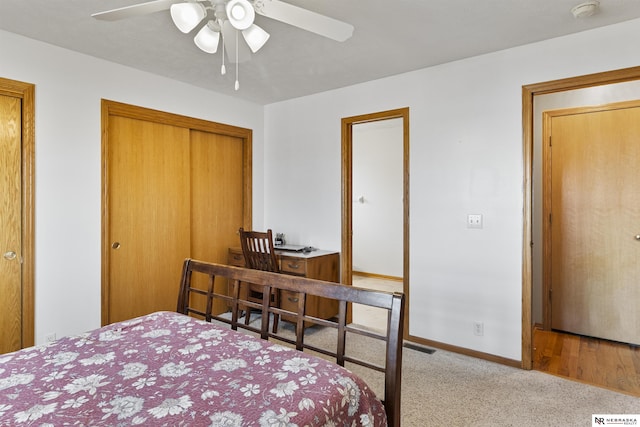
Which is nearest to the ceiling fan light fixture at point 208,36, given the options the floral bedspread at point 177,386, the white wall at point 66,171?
the floral bedspread at point 177,386

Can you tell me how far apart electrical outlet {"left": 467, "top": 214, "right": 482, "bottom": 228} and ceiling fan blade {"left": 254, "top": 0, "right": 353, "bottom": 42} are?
1870mm

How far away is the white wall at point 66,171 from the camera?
2.62m

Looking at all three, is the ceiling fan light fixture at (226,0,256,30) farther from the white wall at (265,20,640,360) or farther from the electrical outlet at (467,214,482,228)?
the electrical outlet at (467,214,482,228)

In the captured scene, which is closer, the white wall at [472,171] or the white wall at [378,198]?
the white wall at [472,171]

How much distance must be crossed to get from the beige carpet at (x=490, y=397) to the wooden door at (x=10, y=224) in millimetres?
2418

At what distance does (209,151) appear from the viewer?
3879 millimetres

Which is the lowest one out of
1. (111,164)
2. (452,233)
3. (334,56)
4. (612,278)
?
(612,278)

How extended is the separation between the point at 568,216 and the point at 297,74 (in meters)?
2.84

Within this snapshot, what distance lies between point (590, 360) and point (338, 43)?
3093 mm

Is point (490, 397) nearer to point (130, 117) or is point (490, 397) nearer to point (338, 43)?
point (338, 43)

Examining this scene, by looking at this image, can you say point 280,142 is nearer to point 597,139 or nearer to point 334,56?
point 334,56

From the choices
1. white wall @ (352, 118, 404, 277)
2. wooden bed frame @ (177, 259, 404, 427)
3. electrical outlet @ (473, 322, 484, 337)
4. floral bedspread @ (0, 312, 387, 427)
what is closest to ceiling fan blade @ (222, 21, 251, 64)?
wooden bed frame @ (177, 259, 404, 427)

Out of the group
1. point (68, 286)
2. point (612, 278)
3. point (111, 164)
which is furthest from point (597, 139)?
point (68, 286)

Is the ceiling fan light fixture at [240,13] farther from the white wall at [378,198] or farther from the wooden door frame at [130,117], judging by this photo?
the white wall at [378,198]
